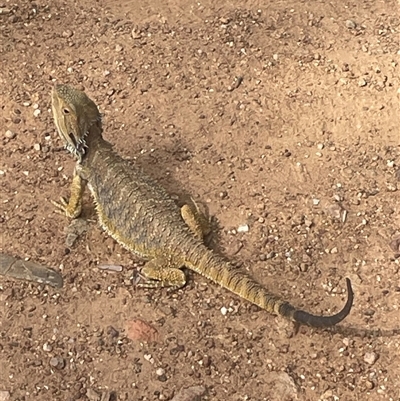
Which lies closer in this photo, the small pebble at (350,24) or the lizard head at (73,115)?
the lizard head at (73,115)

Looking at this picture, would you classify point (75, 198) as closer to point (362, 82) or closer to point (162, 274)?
point (162, 274)

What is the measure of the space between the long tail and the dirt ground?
0.52 feet

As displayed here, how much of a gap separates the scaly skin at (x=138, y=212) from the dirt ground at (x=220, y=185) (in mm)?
158

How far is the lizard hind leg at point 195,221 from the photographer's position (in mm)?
4777

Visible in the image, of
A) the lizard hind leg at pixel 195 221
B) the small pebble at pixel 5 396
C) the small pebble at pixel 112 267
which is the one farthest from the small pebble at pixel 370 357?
the small pebble at pixel 5 396

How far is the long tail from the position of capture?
414cm

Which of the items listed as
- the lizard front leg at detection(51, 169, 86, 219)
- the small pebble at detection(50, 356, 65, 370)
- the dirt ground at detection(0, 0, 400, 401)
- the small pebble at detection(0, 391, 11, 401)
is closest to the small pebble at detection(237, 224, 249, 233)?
the dirt ground at detection(0, 0, 400, 401)

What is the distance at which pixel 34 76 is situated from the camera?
6.20 meters

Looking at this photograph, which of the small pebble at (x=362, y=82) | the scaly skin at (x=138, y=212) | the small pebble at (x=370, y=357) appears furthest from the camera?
the small pebble at (x=362, y=82)

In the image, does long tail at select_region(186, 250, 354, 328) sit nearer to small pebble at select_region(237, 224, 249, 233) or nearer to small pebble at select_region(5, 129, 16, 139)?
small pebble at select_region(237, 224, 249, 233)

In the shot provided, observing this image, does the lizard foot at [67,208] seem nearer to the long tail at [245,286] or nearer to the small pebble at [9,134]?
the small pebble at [9,134]

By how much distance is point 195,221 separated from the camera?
15.7 ft

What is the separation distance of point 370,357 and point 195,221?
5.09 ft

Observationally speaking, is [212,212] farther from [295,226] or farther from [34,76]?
[34,76]
